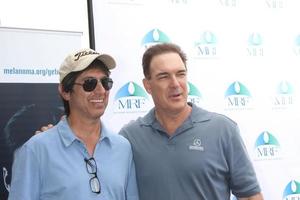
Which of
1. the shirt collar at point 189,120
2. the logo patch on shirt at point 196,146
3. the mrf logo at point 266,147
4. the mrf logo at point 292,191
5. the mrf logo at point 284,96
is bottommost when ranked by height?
the mrf logo at point 292,191

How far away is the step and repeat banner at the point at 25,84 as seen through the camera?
224 centimetres

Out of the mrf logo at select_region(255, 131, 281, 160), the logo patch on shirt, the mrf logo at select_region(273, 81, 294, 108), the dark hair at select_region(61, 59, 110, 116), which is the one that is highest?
the dark hair at select_region(61, 59, 110, 116)

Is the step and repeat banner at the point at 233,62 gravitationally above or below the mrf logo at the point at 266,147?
above

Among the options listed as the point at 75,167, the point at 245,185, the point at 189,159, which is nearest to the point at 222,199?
the point at 245,185

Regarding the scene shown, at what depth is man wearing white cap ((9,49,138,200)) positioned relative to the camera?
1.61 m

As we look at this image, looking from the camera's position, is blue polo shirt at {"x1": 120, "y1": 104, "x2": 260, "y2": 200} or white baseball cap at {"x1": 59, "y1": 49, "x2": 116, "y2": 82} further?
blue polo shirt at {"x1": 120, "y1": 104, "x2": 260, "y2": 200}

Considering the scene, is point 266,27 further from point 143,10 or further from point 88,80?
point 88,80

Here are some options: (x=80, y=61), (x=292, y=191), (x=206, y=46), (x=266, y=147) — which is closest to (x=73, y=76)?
(x=80, y=61)

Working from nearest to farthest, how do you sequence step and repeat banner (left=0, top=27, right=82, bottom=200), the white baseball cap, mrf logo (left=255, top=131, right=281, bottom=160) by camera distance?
the white baseball cap
step and repeat banner (left=0, top=27, right=82, bottom=200)
mrf logo (left=255, top=131, right=281, bottom=160)

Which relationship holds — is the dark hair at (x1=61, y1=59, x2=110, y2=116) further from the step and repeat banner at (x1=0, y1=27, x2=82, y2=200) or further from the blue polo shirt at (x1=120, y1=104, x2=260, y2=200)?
the step and repeat banner at (x1=0, y1=27, x2=82, y2=200)

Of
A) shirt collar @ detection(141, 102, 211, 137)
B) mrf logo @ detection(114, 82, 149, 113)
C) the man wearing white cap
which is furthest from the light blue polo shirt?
mrf logo @ detection(114, 82, 149, 113)

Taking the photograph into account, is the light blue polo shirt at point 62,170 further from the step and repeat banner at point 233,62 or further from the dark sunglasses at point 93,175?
the step and repeat banner at point 233,62

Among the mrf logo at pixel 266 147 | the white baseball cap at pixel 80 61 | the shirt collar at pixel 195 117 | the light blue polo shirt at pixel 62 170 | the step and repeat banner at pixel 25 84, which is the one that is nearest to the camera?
the light blue polo shirt at pixel 62 170

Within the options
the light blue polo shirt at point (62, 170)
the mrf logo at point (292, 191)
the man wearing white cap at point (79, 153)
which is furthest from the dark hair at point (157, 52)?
the mrf logo at point (292, 191)
